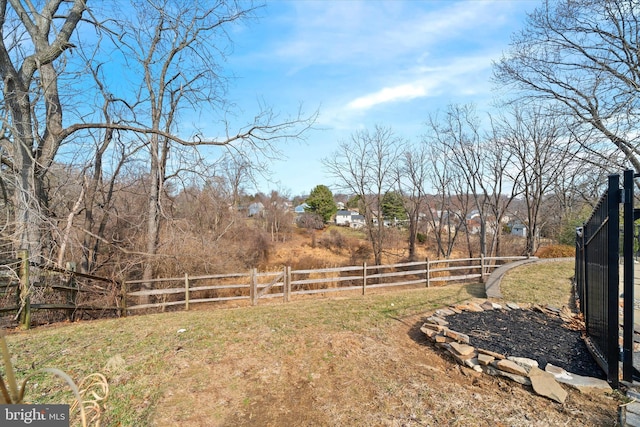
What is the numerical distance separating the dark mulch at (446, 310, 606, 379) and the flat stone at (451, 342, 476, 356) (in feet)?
0.56

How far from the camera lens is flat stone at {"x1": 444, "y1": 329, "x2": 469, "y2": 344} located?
4170mm

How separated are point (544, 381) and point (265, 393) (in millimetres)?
2884

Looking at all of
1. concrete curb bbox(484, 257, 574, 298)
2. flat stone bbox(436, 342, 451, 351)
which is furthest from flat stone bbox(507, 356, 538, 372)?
concrete curb bbox(484, 257, 574, 298)

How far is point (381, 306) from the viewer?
22.9ft

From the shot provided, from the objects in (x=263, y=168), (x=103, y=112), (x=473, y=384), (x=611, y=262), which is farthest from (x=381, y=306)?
(x=103, y=112)

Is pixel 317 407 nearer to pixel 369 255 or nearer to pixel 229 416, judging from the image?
pixel 229 416

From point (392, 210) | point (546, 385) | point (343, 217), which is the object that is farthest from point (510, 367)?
point (343, 217)

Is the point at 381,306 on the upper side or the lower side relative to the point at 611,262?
lower

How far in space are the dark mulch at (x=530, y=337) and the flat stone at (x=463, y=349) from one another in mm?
172

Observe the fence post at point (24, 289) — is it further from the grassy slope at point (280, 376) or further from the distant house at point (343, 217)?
the distant house at point (343, 217)

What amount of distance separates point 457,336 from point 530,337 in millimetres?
981

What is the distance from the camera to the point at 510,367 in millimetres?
3387

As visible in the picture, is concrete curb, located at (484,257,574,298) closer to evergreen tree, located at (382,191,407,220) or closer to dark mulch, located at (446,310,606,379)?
dark mulch, located at (446,310,606,379)

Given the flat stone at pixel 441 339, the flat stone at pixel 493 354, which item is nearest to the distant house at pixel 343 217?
the flat stone at pixel 441 339
